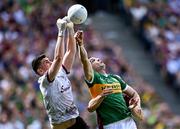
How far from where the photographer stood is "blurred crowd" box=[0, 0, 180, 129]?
17875 millimetres

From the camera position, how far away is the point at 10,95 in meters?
18.3

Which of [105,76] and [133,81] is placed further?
[133,81]

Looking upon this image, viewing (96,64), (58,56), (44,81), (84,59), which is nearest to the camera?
(58,56)

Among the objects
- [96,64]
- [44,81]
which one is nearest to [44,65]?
[44,81]

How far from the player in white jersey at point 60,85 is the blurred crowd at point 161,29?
1085 cm

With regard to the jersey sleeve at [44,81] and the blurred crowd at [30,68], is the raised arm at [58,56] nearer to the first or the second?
the jersey sleeve at [44,81]

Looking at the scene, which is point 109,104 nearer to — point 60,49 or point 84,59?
point 84,59

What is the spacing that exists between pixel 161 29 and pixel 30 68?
547 cm

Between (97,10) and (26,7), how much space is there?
176 inches

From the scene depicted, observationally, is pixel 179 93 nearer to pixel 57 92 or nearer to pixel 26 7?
pixel 26 7

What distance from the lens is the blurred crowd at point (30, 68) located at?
1788 cm

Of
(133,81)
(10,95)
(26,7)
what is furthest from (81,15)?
(26,7)

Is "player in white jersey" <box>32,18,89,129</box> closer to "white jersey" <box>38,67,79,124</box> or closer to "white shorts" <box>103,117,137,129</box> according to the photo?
"white jersey" <box>38,67,79,124</box>

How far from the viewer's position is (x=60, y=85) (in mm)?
11281
